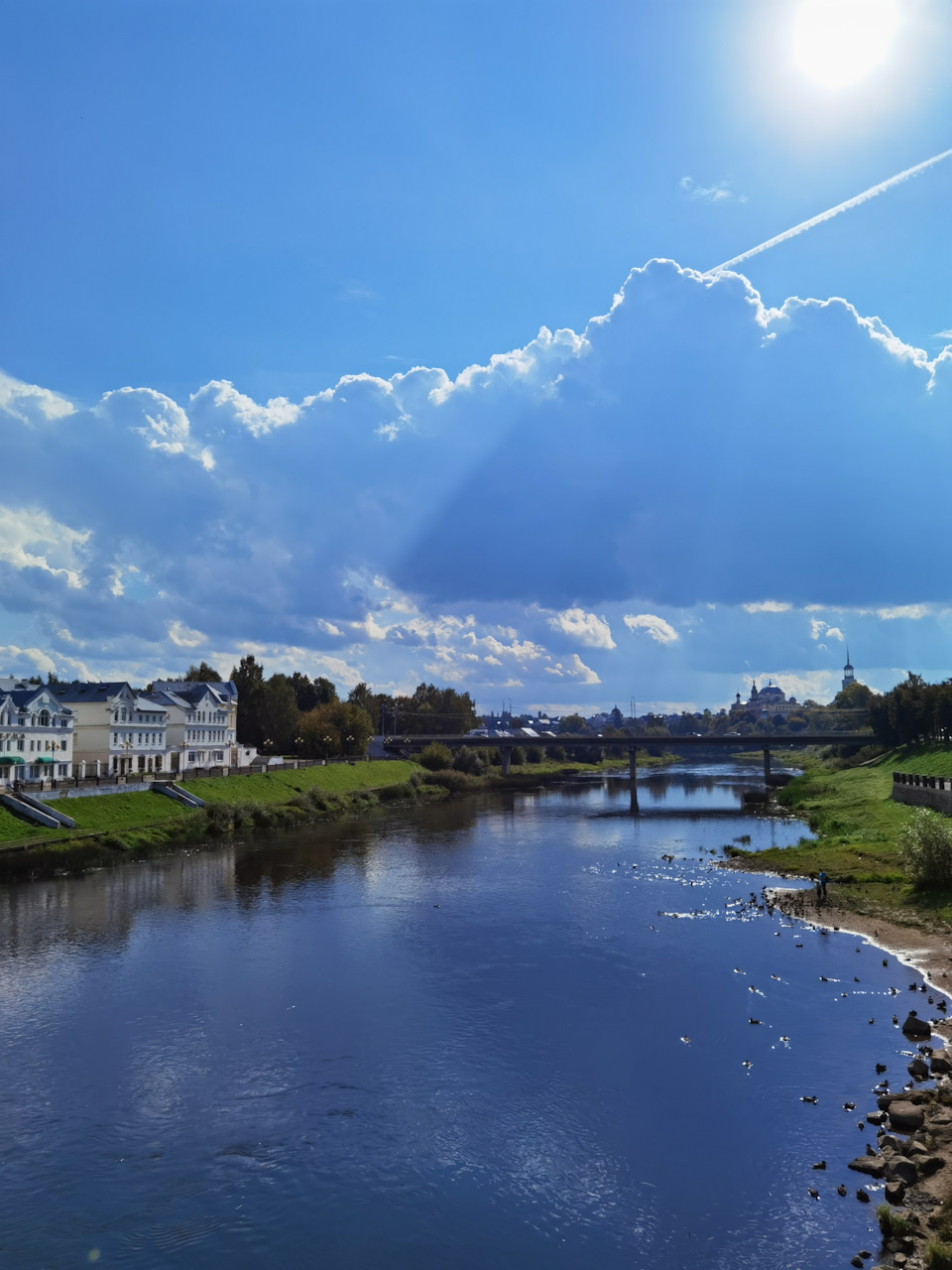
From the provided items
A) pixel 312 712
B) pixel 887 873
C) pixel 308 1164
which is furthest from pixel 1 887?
pixel 312 712

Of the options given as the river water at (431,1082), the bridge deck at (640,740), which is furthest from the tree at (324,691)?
the river water at (431,1082)

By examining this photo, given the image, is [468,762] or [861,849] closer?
[861,849]

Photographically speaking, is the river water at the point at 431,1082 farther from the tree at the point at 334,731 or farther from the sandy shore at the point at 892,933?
the tree at the point at 334,731

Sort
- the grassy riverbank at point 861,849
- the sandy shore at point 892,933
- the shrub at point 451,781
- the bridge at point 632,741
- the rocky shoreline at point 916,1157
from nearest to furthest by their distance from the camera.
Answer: the rocky shoreline at point 916,1157, the sandy shore at point 892,933, the grassy riverbank at point 861,849, the bridge at point 632,741, the shrub at point 451,781

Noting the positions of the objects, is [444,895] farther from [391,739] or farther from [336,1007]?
[391,739]

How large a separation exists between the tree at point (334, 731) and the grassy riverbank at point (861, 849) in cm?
7160

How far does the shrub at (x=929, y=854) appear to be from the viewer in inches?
1923

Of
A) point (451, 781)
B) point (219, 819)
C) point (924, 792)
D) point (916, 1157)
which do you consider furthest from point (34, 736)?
point (916, 1157)

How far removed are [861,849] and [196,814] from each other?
192ft

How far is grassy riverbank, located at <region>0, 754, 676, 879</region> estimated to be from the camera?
217ft

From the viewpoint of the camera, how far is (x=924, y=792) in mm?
76875

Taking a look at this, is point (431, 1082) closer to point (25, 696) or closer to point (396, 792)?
point (25, 696)

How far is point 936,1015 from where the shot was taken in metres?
32.8

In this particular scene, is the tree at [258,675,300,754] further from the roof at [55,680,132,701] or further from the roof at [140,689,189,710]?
the roof at [55,680,132,701]
